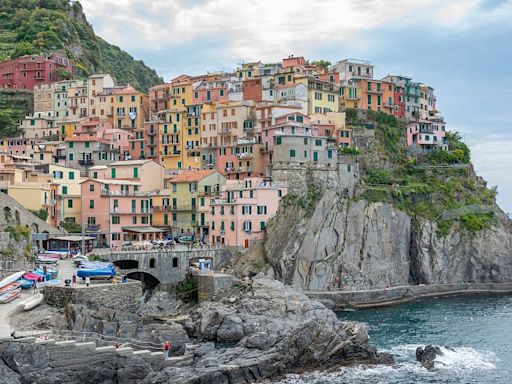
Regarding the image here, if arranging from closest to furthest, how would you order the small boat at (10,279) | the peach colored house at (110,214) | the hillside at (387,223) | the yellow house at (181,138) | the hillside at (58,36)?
the small boat at (10,279)
the hillside at (387,223)
the peach colored house at (110,214)
the yellow house at (181,138)
the hillside at (58,36)

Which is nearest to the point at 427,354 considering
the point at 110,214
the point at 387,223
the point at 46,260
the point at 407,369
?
the point at 407,369

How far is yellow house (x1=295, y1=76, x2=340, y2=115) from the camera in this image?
96.2m

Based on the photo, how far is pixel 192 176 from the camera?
3396 inches

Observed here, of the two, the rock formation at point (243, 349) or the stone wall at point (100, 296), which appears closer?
the rock formation at point (243, 349)

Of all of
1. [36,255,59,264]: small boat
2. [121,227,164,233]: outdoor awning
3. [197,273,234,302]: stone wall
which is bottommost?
[197,273,234,302]: stone wall

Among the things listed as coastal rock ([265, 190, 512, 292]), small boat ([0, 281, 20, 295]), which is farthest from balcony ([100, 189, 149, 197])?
small boat ([0, 281, 20, 295])

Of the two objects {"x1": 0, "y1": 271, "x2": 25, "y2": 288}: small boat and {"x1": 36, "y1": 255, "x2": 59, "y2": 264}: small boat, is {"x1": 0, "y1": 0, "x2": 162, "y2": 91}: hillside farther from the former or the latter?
{"x1": 0, "y1": 271, "x2": 25, "y2": 288}: small boat

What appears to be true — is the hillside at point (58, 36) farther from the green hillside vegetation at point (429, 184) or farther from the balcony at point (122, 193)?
the green hillside vegetation at point (429, 184)

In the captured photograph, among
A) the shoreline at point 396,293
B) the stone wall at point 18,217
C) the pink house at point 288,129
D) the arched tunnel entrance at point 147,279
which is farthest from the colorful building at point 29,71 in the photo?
the shoreline at point 396,293

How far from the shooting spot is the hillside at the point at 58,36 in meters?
131

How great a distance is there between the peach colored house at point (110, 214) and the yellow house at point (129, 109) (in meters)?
25.6

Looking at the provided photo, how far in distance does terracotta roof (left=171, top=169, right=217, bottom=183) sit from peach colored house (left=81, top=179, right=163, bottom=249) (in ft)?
20.5

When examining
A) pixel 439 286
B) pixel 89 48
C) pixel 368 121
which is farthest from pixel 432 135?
pixel 89 48

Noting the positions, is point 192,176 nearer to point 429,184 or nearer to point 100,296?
point 429,184
